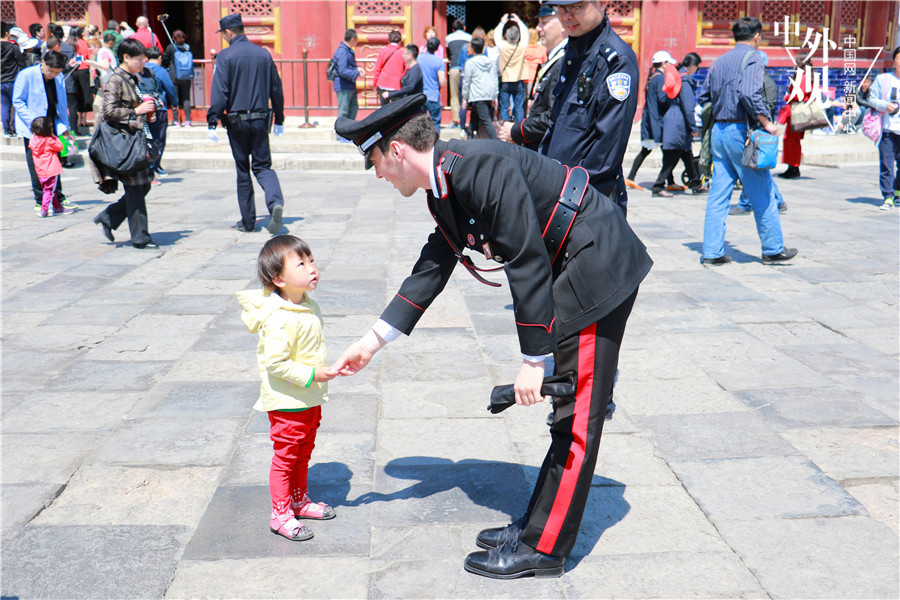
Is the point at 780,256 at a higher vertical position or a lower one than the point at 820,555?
higher

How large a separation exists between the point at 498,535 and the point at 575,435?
1.53 feet

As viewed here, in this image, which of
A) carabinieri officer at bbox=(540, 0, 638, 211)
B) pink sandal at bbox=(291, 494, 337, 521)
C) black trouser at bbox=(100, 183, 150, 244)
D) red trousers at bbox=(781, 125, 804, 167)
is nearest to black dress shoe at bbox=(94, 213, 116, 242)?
black trouser at bbox=(100, 183, 150, 244)

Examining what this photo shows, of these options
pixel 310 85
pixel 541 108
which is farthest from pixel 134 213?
pixel 310 85

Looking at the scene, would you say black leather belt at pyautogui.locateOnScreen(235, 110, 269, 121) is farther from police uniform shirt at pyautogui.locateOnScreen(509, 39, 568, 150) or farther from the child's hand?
the child's hand

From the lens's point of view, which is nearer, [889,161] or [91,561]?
[91,561]

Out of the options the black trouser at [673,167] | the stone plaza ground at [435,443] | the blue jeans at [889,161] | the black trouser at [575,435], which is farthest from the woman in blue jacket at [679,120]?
the black trouser at [575,435]

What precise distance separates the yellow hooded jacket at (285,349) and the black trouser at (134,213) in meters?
4.99

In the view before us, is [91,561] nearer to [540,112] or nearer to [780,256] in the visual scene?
[540,112]

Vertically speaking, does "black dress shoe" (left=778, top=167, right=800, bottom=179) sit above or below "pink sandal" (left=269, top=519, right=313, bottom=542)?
above

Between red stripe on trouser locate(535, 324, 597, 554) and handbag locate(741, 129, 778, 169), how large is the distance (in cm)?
449

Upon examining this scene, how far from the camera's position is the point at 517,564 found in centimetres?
263

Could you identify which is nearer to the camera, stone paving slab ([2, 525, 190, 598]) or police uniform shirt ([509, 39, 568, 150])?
stone paving slab ([2, 525, 190, 598])

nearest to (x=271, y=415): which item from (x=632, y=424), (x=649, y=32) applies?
(x=632, y=424)

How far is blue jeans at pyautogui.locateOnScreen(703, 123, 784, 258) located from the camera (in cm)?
664
